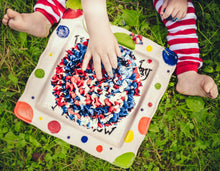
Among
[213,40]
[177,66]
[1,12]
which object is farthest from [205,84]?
[1,12]

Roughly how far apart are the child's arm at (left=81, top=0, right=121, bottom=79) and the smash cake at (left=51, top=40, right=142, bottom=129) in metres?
0.14

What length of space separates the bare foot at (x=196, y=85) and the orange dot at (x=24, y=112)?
0.68 metres

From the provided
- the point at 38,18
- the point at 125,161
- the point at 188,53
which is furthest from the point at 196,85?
the point at 38,18

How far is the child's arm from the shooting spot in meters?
0.65

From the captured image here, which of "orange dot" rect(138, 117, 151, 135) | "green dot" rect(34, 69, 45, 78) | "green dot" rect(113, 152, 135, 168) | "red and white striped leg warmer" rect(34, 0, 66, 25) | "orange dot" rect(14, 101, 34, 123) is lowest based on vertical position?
"green dot" rect(113, 152, 135, 168)

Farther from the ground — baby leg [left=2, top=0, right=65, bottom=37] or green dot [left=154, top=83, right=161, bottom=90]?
baby leg [left=2, top=0, right=65, bottom=37]

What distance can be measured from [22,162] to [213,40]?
1.07m

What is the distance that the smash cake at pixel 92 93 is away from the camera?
823 millimetres

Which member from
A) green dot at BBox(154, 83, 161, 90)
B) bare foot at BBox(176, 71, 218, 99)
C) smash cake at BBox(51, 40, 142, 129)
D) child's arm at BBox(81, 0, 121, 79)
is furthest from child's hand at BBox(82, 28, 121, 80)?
bare foot at BBox(176, 71, 218, 99)

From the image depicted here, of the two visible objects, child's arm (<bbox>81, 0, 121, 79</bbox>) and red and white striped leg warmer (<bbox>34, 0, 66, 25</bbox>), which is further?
red and white striped leg warmer (<bbox>34, 0, 66, 25</bbox>)

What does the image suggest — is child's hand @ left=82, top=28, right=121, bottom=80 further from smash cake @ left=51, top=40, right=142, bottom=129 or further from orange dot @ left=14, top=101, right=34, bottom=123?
orange dot @ left=14, top=101, right=34, bottom=123

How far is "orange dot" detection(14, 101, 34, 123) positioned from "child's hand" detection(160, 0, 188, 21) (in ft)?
2.41

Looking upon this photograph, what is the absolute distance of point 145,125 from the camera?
0.83 metres

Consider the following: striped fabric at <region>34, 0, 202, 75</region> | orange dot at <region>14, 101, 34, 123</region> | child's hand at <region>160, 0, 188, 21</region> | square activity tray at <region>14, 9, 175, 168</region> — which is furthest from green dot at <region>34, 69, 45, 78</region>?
child's hand at <region>160, 0, 188, 21</region>
